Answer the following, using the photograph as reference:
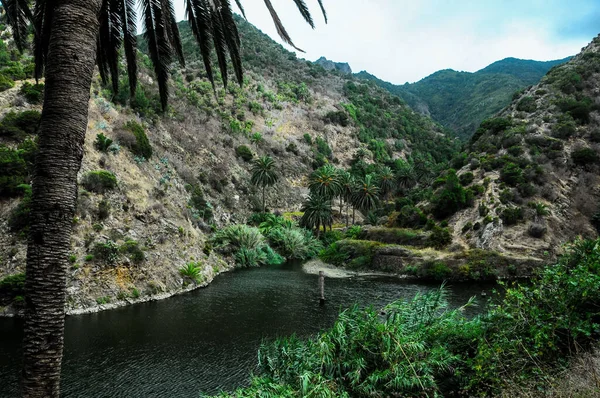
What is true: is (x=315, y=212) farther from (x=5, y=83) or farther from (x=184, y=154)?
(x=5, y=83)

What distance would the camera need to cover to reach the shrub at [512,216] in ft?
148

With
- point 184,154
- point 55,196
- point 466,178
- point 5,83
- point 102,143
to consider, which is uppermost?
point 5,83

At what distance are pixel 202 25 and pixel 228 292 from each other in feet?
86.7

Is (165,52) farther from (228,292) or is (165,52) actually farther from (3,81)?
(3,81)

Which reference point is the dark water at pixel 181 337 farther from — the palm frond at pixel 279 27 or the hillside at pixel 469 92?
the hillside at pixel 469 92

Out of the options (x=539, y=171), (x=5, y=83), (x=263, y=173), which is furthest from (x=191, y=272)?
(x=539, y=171)

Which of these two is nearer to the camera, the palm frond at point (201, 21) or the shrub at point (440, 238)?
the palm frond at point (201, 21)

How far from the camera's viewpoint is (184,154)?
192 ft

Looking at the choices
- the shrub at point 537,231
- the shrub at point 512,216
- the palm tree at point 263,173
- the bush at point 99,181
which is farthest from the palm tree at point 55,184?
the palm tree at point 263,173

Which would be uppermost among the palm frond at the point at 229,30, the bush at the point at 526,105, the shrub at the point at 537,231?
the bush at the point at 526,105

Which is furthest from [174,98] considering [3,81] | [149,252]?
[149,252]

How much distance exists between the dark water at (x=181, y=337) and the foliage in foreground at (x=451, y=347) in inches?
244

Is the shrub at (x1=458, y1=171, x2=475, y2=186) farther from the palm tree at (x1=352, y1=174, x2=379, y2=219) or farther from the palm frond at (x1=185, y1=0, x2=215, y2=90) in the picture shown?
the palm frond at (x1=185, y1=0, x2=215, y2=90)

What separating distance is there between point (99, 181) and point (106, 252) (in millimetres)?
6781
